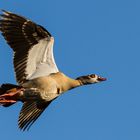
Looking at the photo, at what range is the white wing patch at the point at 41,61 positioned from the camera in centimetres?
2919

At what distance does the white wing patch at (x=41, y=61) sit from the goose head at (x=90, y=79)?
1.20 metres

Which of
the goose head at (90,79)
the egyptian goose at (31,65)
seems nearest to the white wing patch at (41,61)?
the egyptian goose at (31,65)

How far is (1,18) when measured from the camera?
28984mm

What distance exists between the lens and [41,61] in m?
29.6

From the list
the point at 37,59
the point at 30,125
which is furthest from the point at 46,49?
the point at 30,125

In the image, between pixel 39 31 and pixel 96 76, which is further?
pixel 96 76

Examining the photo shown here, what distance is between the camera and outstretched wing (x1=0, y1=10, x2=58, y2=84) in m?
29.0

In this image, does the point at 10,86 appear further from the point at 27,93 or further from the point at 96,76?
the point at 96,76

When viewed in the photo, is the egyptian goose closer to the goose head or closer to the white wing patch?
the white wing patch

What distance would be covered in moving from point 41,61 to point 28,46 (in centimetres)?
63

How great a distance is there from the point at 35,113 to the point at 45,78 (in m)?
1.59

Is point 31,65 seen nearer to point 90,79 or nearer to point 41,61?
point 41,61

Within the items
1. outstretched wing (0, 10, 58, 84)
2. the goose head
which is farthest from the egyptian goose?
the goose head

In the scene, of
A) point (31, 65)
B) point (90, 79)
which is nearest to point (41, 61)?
point (31, 65)
